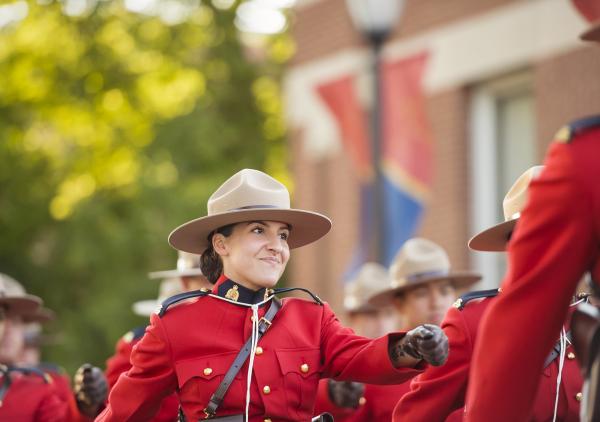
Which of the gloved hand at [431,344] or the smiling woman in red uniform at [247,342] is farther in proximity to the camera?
the smiling woman in red uniform at [247,342]

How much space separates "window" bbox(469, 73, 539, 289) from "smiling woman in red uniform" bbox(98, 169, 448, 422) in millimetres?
8873

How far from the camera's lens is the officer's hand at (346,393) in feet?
23.7

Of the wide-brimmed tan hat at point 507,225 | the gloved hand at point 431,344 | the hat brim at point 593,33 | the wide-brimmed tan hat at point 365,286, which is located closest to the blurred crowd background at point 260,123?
the wide-brimmed tan hat at point 365,286

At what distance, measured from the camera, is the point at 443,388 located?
17.7 ft

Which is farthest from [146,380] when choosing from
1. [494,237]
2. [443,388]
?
[494,237]

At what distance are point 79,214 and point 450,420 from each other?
15.2 metres

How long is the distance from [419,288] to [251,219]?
2.70 metres

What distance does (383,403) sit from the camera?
→ 7480 millimetres

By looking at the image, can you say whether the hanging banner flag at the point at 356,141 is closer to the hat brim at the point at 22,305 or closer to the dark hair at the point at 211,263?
the hat brim at the point at 22,305

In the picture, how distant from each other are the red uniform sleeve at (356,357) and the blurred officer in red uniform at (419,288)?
2.07 m

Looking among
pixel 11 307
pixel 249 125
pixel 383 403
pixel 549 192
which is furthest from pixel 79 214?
pixel 549 192

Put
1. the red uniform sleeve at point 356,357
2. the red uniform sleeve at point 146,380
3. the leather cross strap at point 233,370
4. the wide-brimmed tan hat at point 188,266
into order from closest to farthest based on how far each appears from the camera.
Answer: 1. the red uniform sleeve at point 356,357
2. the leather cross strap at point 233,370
3. the red uniform sleeve at point 146,380
4. the wide-brimmed tan hat at point 188,266

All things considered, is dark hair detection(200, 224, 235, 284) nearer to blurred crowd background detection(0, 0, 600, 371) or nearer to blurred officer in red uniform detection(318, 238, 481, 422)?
blurred officer in red uniform detection(318, 238, 481, 422)

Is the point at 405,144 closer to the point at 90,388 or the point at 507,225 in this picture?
the point at 90,388
